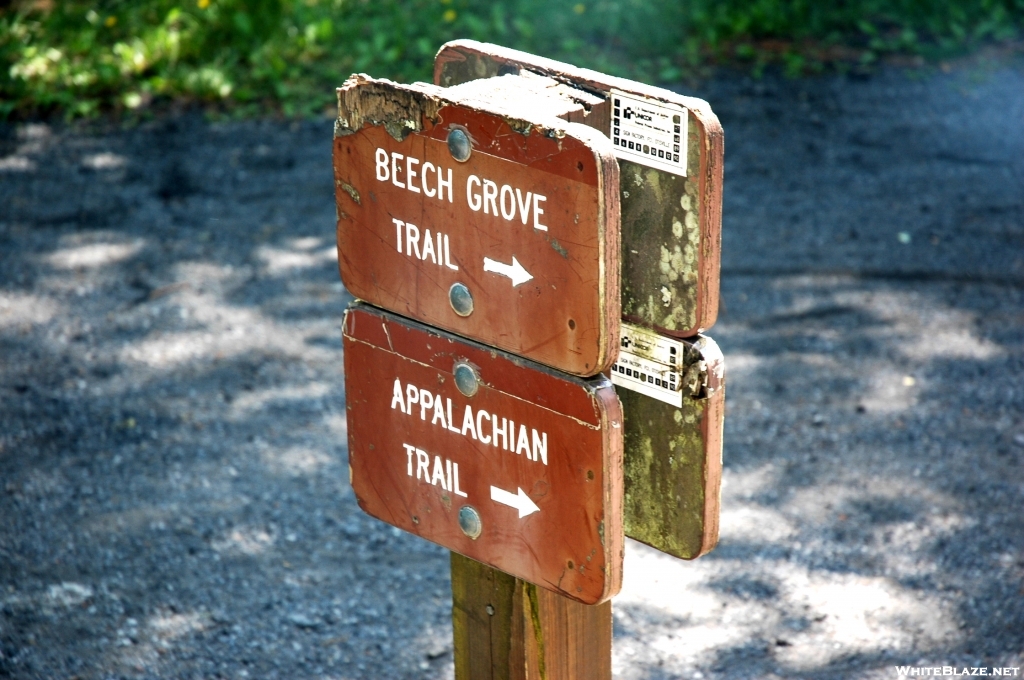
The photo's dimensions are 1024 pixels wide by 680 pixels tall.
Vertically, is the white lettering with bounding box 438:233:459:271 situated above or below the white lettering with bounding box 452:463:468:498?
above

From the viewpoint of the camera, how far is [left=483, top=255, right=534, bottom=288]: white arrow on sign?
5.37 ft

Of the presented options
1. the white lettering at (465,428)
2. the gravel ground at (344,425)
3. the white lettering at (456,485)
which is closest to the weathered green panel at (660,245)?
the white lettering at (465,428)

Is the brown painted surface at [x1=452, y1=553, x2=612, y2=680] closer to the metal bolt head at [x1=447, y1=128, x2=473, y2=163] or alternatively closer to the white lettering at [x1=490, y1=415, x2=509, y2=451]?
the white lettering at [x1=490, y1=415, x2=509, y2=451]

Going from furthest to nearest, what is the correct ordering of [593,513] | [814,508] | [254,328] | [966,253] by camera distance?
[966,253] < [254,328] < [814,508] < [593,513]

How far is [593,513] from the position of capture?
5.39 feet

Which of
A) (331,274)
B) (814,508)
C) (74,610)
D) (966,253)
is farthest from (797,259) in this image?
(74,610)

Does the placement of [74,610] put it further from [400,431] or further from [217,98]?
[217,98]

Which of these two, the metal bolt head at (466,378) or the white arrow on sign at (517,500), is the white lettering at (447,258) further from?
the white arrow on sign at (517,500)

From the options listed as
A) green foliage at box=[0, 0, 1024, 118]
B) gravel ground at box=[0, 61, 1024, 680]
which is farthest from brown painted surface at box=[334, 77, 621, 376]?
green foliage at box=[0, 0, 1024, 118]

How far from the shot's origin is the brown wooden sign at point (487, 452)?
164 cm

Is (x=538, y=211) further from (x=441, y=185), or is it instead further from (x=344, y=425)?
(x=344, y=425)

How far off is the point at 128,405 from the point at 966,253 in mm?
3456

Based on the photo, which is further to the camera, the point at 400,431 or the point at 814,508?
the point at 814,508

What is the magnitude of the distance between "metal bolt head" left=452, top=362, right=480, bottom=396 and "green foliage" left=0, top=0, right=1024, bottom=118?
16.2 feet
